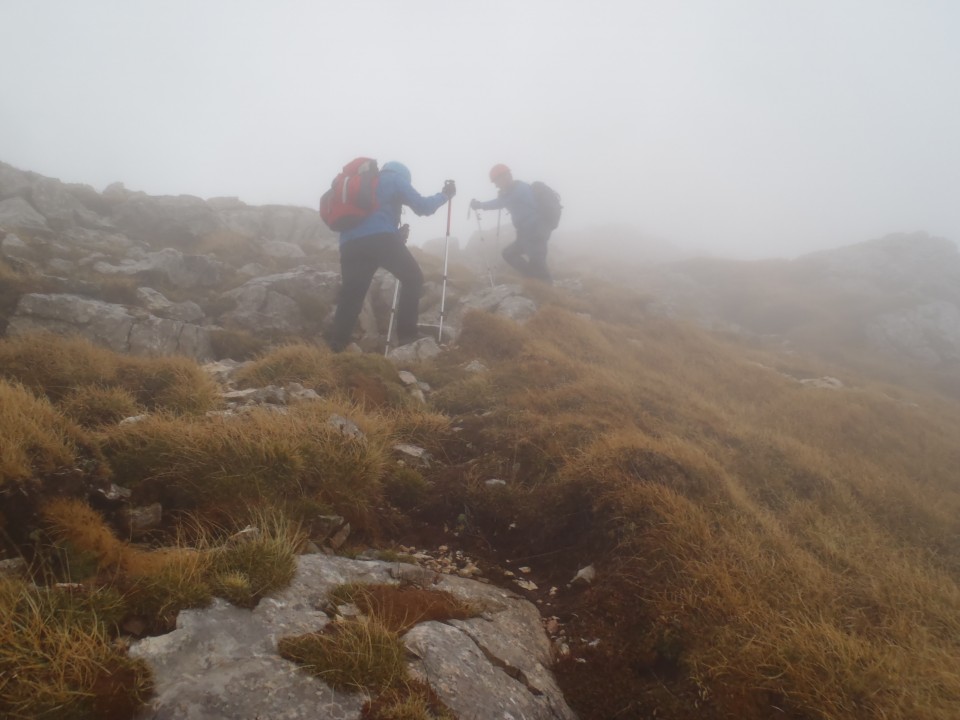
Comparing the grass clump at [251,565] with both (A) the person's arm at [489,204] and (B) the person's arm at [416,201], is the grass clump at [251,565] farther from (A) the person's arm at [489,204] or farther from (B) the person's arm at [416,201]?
(A) the person's arm at [489,204]

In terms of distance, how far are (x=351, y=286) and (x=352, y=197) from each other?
1.97 meters

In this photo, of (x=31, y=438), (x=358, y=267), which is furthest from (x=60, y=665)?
(x=358, y=267)

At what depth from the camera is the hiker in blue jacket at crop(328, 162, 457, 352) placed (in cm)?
1241

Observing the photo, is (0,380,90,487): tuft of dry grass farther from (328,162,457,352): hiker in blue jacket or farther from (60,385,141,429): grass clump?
(328,162,457,352): hiker in blue jacket

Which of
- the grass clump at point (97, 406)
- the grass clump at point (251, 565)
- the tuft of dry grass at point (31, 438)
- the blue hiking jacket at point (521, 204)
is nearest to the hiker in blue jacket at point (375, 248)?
the grass clump at point (97, 406)

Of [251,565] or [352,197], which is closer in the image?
[251,565]

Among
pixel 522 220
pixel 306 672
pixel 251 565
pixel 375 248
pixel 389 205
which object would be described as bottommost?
pixel 306 672

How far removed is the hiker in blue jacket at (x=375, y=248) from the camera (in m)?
12.4

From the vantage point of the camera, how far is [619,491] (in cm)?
602

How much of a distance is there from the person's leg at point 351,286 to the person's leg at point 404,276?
375mm

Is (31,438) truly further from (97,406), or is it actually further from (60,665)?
(60,665)

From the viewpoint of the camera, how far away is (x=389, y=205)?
41.6ft

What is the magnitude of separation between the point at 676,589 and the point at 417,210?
33.9 feet

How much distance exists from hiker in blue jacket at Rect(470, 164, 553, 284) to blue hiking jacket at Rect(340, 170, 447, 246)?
711 cm
